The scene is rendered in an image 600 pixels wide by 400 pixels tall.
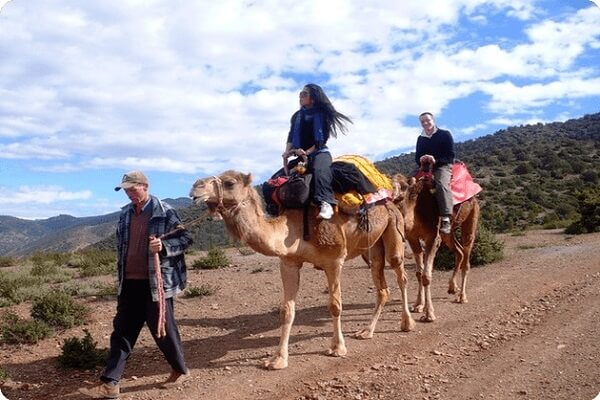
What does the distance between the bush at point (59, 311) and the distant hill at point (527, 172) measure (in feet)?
11.1

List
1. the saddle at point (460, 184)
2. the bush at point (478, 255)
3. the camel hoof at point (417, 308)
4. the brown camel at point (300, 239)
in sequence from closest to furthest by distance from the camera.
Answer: the brown camel at point (300, 239)
the camel hoof at point (417, 308)
the saddle at point (460, 184)
the bush at point (478, 255)

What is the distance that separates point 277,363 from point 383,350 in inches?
57.2

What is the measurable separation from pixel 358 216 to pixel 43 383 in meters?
4.34

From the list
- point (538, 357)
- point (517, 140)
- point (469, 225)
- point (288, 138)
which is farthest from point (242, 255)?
point (517, 140)

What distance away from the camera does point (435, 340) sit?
23.8ft

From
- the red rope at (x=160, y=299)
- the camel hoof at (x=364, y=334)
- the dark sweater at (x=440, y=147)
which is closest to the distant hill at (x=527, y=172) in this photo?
the red rope at (x=160, y=299)

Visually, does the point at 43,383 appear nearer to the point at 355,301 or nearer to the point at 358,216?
the point at 358,216

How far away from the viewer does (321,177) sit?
657cm

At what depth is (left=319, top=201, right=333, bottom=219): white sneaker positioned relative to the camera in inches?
253

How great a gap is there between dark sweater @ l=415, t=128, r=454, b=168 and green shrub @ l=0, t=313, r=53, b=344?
6428 millimetres

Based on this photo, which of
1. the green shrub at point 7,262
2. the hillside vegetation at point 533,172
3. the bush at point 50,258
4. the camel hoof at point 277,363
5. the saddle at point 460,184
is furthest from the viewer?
the hillside vegetation at point 533,172

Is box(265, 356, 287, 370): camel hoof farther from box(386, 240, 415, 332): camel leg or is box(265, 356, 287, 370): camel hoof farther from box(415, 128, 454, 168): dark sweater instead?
box(415, 128, 454, 168): dark sweater

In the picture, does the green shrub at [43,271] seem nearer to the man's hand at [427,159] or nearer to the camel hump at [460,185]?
the man's hand at [427,159]

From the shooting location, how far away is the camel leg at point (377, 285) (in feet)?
24.5
